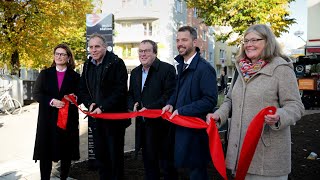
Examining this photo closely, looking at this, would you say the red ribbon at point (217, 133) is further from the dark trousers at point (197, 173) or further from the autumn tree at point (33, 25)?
the autumn tree at point (33, 25)

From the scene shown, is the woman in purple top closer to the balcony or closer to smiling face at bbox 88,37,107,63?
smiling face at bbox 88,37,107,63

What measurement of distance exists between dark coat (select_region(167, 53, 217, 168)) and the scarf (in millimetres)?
766

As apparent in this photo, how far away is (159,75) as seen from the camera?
4.85 meters

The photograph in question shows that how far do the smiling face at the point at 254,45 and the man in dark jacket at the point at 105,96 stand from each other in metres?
2.30

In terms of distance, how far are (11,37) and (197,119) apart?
16.8 meters

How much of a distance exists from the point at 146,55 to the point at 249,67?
6.79ft

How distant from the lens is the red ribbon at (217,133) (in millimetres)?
2955

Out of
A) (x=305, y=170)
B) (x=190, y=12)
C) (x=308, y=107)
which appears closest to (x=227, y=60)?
(x=190, y=12)

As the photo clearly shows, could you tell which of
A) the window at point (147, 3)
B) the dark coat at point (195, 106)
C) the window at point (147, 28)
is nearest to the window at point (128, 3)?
the window at point (147, 3)

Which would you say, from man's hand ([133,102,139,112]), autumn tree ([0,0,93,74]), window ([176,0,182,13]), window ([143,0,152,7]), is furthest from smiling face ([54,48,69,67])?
window ([176,0,182,13])

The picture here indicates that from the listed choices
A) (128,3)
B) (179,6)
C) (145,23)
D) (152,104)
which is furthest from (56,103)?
(128,3)

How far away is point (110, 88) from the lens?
4.93 metres

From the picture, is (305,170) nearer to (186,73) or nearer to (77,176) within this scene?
(186,73)

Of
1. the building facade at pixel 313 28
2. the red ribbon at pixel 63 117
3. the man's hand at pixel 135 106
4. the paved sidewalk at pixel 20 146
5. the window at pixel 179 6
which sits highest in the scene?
the window at pixel 179 6
